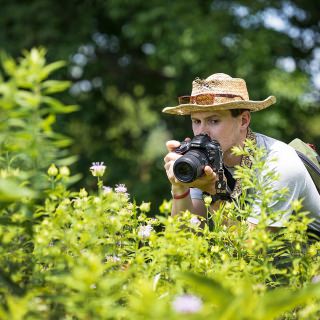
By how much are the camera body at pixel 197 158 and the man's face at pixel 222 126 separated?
241 millimetres

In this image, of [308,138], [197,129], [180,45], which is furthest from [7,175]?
[308,138]

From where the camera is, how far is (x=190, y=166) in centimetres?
313

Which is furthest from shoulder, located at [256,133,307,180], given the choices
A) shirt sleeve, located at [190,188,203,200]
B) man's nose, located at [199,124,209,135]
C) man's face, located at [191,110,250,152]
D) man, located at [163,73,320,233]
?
shirt sleeve, located at [190,188,203,200]

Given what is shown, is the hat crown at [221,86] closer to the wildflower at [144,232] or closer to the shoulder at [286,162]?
the shoulder at [286,162]

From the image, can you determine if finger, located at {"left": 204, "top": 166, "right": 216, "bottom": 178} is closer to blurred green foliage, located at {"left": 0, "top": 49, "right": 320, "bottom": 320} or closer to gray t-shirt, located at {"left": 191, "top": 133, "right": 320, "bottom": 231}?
gray t-shirt, located at {"left": 191, "top": 133, "right": 320, "bottom": 231}

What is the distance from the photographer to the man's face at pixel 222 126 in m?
3.60

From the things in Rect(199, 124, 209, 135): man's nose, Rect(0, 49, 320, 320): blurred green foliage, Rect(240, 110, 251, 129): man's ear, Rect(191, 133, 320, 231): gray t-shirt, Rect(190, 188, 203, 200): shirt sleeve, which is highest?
Rect(240, 110, 251, 129): man's ear

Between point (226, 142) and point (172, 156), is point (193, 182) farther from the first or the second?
point (226, 142)

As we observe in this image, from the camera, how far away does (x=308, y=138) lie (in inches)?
447

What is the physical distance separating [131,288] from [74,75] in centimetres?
1002

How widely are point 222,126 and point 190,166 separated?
0.55 meters

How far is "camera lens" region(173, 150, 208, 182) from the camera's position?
3.14 metres

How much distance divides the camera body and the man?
44 millimetres

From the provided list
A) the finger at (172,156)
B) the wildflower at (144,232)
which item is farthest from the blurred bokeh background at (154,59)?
the wildflower at (144,232)
